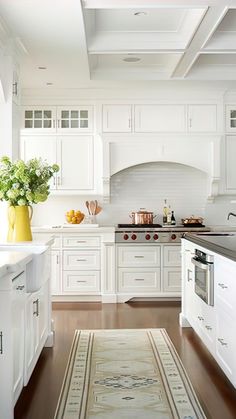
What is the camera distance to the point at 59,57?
16.5ft

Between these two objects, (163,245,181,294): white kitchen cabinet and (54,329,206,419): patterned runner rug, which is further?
(163,245,181,294): white kitchen cabinet

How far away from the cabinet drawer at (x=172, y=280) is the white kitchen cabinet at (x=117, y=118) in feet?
5.97

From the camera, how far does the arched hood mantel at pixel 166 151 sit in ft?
21.3

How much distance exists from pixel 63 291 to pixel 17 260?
350cm

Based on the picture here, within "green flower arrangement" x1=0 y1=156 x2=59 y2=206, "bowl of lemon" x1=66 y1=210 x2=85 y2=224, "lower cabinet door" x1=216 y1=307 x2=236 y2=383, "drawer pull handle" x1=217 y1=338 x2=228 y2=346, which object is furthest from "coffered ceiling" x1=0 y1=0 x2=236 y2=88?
"drawer pull handle" x1=217 y1=338 x2=228 y2=346

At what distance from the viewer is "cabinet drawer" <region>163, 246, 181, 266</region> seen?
627 centimetres

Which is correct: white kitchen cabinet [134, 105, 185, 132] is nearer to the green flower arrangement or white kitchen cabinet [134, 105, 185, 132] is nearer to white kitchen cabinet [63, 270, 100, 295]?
white kitchen cabinet [63, 270, 100, 295]

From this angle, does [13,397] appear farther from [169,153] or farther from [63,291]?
[169,153]

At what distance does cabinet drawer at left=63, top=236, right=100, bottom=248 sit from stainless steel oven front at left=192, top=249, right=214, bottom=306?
223cm

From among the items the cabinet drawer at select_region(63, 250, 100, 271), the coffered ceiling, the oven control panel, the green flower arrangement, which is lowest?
the cabinet drawer at select_region(63, 250, 100, 271)

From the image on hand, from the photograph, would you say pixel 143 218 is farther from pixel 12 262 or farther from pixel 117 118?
pixel 12 262

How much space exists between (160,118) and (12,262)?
4.25 metres

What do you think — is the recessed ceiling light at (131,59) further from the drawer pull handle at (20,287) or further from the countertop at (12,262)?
the drawer pull handle at (20,287)

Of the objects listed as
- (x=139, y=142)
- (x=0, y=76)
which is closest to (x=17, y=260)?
(x=0, y=76)
